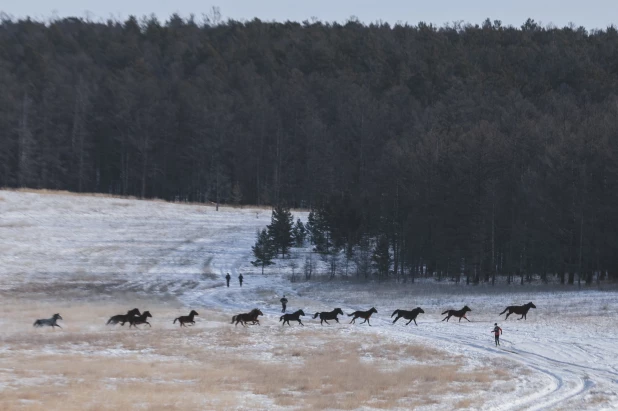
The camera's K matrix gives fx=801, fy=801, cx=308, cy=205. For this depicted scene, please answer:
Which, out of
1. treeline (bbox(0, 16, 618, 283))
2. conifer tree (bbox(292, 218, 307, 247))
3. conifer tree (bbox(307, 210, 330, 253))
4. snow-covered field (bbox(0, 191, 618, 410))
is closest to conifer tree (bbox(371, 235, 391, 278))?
treeline (bbox(0, 16, 618, 283))

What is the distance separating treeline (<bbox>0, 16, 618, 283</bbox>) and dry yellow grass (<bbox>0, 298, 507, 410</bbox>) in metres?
27.1

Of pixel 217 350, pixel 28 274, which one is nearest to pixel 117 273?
pixel 28 274

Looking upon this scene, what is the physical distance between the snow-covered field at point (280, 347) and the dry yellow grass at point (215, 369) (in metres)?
0.07

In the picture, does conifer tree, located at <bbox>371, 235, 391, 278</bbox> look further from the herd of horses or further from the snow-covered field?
the herd of horses

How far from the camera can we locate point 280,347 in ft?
106

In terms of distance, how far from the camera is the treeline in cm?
5947

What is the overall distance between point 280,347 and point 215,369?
5292 millimetres

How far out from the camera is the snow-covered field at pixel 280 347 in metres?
22.9

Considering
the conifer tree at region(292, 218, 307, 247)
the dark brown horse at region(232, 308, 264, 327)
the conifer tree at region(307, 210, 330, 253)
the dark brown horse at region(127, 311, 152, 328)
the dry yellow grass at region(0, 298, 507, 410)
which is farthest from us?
the conifer tree at region(292, 218, 307, 247)

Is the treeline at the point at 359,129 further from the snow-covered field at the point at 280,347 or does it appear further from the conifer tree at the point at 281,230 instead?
the snow-covered field at the point at 280,347

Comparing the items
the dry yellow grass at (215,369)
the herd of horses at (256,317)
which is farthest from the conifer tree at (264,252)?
the dry yellow grass at (215,369)

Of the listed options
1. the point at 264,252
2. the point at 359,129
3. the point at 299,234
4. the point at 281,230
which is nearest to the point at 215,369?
the point at 264,252

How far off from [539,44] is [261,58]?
57.7 meters

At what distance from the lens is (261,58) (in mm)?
160750
